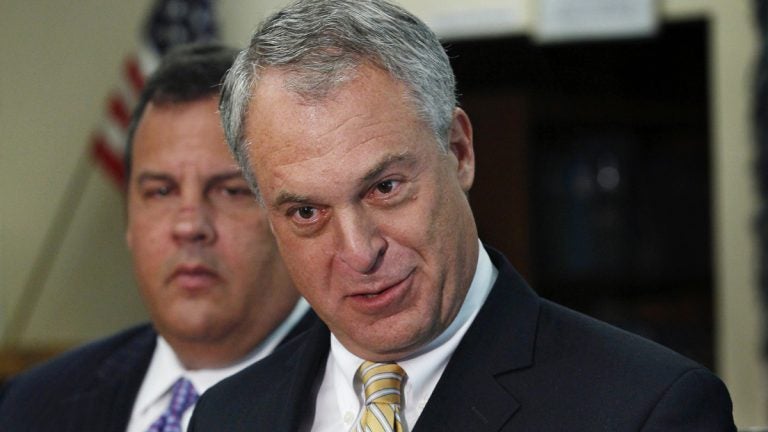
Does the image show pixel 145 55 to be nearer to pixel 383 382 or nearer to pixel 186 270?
pixel 186 270

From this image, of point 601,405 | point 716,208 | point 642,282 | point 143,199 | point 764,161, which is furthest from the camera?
point 642,282

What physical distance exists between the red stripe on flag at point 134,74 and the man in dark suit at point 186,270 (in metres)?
2.68

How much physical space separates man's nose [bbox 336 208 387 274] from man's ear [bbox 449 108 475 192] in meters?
0.16

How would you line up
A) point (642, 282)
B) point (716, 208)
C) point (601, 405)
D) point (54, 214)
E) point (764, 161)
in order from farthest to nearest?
point (642, 282), point (54, 214), point (716, 208), point (764, 161), point (601, 405)

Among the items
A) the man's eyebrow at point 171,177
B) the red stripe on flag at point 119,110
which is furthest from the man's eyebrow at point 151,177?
the red stripe on flag at point 119,110

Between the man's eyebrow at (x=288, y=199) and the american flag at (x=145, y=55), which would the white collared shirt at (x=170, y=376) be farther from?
the american flag at (x=145, y=55)

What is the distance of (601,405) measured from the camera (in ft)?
4.71

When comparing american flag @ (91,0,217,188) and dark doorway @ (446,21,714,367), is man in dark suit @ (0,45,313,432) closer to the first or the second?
american flag @ (91,0,217,188)

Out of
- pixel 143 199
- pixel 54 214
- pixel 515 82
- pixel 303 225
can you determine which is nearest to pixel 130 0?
pixel 54 214

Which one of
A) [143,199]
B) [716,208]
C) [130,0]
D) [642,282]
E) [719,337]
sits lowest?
[642,282]

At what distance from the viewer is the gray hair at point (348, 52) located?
1.47 metres

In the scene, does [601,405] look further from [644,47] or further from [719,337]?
[644,47]

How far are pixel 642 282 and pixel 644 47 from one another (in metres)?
1.15

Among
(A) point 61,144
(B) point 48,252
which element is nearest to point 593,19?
(A) point 61,144
